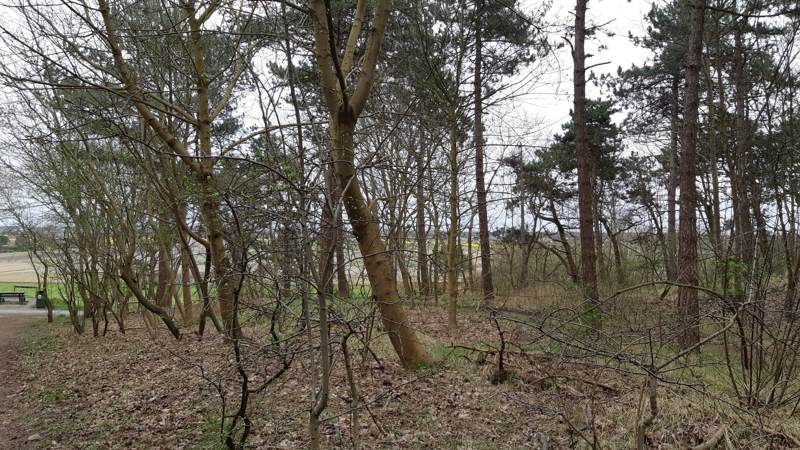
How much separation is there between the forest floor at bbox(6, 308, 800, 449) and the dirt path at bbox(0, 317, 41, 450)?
0.62ft

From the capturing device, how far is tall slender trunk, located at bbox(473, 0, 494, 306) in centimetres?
1052

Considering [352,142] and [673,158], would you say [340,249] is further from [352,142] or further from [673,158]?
[673,158]

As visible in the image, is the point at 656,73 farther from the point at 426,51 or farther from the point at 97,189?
the point at 97,189

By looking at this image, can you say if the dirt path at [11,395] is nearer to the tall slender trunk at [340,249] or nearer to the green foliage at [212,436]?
the green foliage at [212,436]

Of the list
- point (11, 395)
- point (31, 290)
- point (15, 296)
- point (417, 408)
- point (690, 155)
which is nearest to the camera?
point (417, 408)

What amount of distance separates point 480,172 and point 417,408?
10.6 metres

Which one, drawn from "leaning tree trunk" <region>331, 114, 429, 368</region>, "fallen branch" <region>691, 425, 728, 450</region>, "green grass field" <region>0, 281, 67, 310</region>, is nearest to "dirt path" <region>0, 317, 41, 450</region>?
"leaning tree trunk" <region>331, 114, 429, 368</region>

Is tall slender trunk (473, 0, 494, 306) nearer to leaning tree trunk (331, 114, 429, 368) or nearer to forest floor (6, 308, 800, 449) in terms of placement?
leaning tree trunk (331, 114, 429, 368)

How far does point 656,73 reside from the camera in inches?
722

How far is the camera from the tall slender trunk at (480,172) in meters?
10.5

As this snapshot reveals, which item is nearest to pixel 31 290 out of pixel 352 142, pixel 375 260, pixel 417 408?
pixel 375 260

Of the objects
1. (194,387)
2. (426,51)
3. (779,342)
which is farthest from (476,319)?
(779,342)

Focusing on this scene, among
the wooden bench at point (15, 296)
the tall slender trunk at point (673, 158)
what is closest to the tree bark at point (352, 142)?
the tall slender trunk at point (673, 158)

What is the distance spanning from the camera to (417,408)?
18.4 ft
